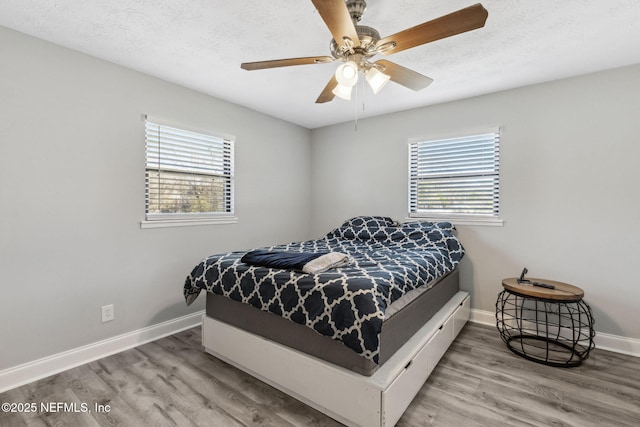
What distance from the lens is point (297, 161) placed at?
14.1 feet

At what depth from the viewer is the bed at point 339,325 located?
1.53 m

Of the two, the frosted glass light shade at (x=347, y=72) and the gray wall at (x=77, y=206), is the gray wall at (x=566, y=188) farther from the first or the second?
the gray wall at (x=77, y=206)

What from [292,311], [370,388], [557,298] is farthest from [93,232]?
[557,298]

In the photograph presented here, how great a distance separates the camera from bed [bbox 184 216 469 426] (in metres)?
1.53

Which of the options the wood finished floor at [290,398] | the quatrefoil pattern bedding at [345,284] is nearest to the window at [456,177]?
the quatrefoil pattern bedding at [345,284]

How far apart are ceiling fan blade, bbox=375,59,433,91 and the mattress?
138cm

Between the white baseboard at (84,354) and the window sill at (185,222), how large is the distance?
909 mm

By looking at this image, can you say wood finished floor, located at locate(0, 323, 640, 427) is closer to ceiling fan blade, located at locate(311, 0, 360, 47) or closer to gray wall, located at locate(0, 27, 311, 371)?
gray wall, located at locate(0, 27, 311, 371)

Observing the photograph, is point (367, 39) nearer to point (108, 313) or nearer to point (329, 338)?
point (329, 338)

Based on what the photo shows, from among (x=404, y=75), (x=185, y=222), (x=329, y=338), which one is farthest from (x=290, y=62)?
(x=185, y=222)

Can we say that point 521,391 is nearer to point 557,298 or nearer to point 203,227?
point 557,298

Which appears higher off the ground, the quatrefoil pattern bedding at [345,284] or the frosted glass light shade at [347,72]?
the frosted glass light shade at [347,72]

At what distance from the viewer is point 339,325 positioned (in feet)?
5.09

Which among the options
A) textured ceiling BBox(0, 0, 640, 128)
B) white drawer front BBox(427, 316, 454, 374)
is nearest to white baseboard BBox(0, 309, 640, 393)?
white drawer front BBox(427, 316, 454, 374)
